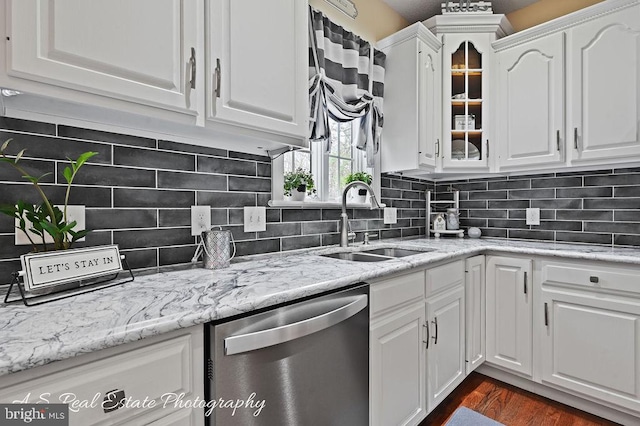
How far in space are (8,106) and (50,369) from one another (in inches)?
32.5

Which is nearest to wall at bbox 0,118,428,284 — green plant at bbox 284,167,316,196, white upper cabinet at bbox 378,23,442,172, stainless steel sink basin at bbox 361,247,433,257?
green plant at bbox 284,167,316,196

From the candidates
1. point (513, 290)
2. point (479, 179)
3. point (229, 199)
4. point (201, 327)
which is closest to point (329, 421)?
point (201, 327)

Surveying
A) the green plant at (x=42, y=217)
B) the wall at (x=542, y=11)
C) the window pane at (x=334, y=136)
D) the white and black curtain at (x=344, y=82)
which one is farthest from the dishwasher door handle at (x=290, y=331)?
the wall at (x=542, y=11)

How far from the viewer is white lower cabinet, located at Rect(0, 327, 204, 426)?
25.1 inches

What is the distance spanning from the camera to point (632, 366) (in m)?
1.74

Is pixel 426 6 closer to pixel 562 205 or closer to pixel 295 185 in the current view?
pixel 562 205

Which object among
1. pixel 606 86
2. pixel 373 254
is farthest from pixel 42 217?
pixel 606 86

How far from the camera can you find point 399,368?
153 centimetres

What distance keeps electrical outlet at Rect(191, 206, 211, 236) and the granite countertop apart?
0.60 feet

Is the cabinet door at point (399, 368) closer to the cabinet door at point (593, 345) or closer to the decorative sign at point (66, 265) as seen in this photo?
the cabinet door at point (593, 345)

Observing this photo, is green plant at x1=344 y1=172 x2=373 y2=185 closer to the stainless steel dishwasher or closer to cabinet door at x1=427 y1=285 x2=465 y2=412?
cabinet door at x1=427 y1=285 x2=465 y2=412

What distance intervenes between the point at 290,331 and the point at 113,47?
99 cm

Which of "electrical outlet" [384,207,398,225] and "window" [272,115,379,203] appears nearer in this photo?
"window" [272,115,379,203]

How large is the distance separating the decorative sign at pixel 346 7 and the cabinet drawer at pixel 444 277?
1.74 metres
